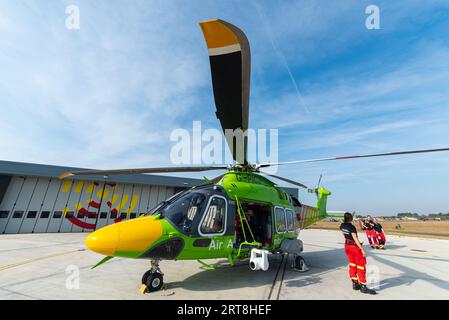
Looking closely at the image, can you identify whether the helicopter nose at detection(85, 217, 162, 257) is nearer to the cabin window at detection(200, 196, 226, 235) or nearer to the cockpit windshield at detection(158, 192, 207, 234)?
the cockpit windshield at detection(158, 192, 207, 234)

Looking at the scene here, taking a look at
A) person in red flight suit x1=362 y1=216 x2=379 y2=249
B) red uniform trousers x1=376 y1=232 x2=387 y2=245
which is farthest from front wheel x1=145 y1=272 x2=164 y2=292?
red uniform trousers x1=376 y1=232 x2=387 y2=245

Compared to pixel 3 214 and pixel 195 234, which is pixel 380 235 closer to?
pixel 195 234

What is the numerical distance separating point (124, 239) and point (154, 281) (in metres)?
1.29

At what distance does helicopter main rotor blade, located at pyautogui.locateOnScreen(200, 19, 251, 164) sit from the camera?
347cm

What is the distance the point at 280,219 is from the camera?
294 inches

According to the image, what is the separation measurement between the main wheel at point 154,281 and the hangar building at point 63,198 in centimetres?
1806

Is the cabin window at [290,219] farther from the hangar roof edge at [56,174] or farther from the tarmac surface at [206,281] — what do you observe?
the hangar roof edge at [56,174]

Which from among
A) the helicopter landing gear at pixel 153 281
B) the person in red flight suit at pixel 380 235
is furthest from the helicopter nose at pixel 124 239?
the person in red flight suit at pixel 380 235

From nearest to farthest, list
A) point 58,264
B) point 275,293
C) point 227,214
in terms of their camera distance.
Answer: point 275,293, point 227,214, point 58,264

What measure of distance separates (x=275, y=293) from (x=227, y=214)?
208 cm

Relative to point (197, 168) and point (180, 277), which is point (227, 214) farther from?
point (180, 277)

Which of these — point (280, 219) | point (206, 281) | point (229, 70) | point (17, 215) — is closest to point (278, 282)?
point (206, 281)

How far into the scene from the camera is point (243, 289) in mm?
5301
